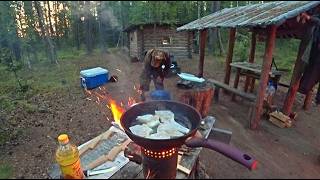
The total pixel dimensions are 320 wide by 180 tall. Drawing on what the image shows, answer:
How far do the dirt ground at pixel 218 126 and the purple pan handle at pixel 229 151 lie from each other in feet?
0.45

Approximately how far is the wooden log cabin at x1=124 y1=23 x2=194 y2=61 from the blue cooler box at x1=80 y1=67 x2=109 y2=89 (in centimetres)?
922

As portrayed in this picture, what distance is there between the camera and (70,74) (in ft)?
51.0

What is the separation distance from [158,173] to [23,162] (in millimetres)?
3218

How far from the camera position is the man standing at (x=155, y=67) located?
6793mm

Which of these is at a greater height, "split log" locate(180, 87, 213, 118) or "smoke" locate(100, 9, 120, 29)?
"smoke" locate(100, 9, 120, 29)

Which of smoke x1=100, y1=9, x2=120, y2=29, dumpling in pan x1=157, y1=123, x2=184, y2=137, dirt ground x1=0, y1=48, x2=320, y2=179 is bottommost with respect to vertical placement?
dirt ground x1=0, y1=48, x2=320, y2=179

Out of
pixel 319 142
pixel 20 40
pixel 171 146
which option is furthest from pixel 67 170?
pixel 20 40

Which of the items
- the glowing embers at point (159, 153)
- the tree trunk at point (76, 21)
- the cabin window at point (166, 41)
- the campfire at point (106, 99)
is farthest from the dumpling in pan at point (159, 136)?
the tree trunk at point (76, 21)

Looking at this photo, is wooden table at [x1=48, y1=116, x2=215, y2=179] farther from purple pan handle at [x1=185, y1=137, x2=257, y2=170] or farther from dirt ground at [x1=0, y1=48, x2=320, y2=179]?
purple pan handle at [x1=185, y1=137, x2=257, y2=170]

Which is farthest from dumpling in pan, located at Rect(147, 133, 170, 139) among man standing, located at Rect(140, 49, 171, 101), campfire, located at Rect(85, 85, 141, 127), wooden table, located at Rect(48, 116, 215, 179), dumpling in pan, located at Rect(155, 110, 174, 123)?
campfire, located at Rect(85, 85, 141, 127)

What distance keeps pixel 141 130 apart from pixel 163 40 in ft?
60.2

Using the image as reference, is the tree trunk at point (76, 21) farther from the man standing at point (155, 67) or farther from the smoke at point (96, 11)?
the man standing at point (155, 67)

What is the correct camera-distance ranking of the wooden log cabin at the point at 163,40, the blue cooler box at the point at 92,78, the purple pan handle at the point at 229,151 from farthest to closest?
the wooden log cabin at the point at 163,40
the blue cooler box at the point at 92,78
the purple pan handle at the point at 229,151

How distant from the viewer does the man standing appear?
6.79 m
